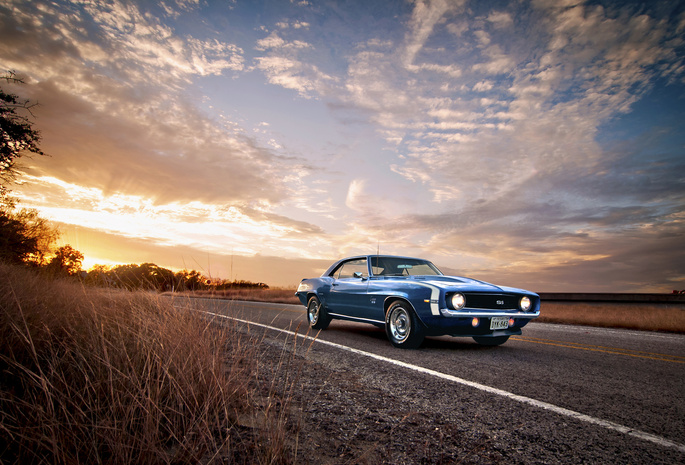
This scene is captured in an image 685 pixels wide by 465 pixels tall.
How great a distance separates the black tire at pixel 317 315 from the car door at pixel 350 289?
0.63 ft

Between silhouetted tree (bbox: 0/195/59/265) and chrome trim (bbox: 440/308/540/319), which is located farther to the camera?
silhouetted tree (bbox: 0/195/59/265)

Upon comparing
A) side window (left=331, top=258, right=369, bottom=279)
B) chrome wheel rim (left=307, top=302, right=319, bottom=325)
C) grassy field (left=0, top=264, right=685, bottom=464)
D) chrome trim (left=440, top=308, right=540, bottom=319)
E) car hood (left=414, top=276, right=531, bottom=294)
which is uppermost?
side window (left=331, top=258, right=369, bottom=279)

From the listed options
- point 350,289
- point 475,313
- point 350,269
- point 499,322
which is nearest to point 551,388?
point 475,313

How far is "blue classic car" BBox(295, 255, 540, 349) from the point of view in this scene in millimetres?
4926

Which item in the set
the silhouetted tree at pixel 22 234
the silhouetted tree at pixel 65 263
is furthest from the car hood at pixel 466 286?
the silhouetted tree at pixel 22 234

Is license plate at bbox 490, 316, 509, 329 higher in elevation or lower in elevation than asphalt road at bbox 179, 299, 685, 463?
higher

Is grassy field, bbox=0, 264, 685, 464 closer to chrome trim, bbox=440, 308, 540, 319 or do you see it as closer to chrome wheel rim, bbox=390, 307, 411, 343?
chrome wheel rim, bbox=390, 307, 411, 343

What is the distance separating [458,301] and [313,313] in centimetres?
354

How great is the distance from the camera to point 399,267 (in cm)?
649

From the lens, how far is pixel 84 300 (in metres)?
4.85

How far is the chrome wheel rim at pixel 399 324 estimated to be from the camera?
209 inches

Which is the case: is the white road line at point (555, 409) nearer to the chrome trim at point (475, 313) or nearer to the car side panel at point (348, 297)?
the chrome trim at point (475, 313)

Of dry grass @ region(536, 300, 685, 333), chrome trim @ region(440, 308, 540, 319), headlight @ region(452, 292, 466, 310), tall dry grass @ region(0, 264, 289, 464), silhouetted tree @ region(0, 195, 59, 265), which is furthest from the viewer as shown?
silhouetted tree @ region(0, 195, 59, 265)

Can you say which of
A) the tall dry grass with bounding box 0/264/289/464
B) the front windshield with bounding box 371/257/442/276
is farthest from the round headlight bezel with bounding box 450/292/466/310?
the tall dry grass with bounding box 0/264/289/464
